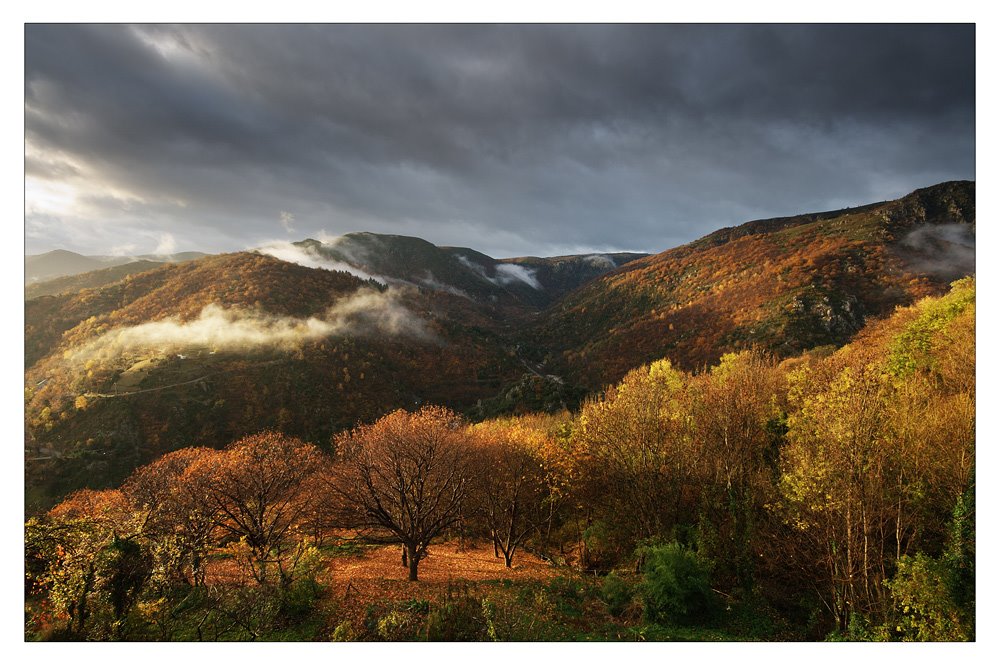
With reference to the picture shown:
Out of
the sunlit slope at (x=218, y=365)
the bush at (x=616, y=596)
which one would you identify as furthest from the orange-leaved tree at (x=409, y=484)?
the sunlit slope at (x=218, y=365)

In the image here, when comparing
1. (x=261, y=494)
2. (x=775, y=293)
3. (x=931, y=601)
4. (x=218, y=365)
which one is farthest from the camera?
(x=775, y=293)

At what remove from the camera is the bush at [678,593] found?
11891mm

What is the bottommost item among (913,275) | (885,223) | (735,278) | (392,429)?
(392,429)

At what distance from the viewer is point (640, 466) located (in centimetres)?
1862

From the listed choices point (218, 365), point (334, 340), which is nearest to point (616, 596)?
point (218, 365)

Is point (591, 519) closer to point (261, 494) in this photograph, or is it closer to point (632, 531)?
point (632, 531)

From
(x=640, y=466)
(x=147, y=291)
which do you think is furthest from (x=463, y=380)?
(x=640, y=466)

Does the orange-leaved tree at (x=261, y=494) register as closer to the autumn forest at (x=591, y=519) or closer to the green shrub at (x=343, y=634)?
the autumn forest at (x=591, y=519)

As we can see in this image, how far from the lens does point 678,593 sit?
39.0 feet

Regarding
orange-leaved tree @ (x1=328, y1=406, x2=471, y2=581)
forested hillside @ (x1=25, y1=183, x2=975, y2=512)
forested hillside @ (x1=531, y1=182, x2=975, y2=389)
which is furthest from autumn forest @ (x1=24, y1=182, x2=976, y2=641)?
forested hillside @ (x1=531, y1=182, x2=975, y2=389)

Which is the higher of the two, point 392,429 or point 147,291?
point 147,291

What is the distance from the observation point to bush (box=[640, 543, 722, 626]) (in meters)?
11.9
